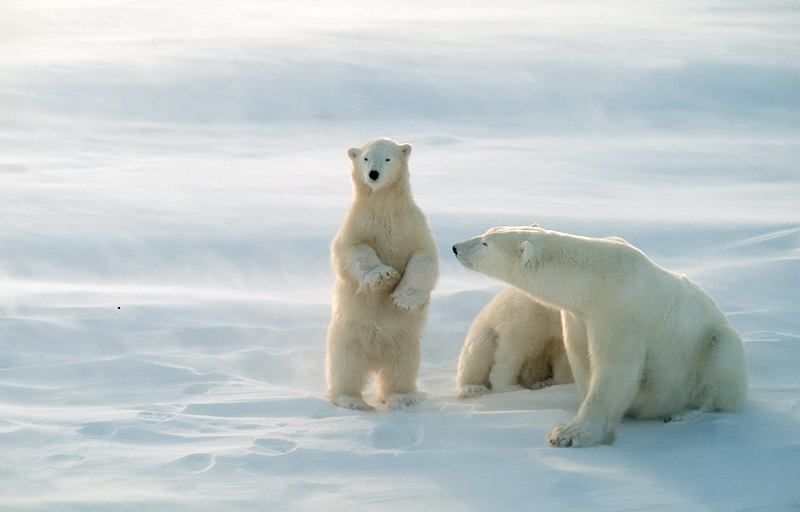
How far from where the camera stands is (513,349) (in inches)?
224

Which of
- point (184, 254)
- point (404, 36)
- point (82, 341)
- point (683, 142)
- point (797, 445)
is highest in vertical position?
point (404, 36)

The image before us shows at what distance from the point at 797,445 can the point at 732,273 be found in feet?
9.98

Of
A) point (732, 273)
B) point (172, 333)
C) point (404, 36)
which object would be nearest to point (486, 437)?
point (172, 333)

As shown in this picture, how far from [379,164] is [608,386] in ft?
5.65

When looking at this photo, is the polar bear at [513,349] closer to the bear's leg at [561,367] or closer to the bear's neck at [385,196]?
the bear's leg at [561,367]

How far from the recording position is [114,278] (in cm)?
757

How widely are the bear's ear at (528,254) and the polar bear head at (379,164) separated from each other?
103 centimetres

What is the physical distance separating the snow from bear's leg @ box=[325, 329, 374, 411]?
177mm

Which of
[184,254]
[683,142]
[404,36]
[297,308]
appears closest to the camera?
[297,308]

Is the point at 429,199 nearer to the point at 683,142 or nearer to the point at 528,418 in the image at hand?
the point at 683,142

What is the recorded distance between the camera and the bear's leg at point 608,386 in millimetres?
4473

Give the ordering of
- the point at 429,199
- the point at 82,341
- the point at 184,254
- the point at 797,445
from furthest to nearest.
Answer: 1. the point at 429,199
2. the point at 184,254
3. the point at 82,341
4. the point at 797,445

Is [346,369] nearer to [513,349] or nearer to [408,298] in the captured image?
[408,298]

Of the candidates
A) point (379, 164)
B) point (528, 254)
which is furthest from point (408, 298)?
point (528, 254)
